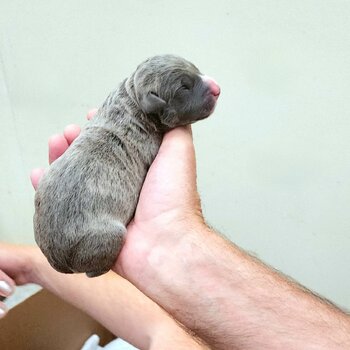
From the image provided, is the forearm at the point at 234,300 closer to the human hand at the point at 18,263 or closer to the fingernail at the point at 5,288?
the fingernail at the point at 5,288

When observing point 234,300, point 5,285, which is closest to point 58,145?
point 5,285

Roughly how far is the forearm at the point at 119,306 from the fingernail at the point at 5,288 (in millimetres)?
158

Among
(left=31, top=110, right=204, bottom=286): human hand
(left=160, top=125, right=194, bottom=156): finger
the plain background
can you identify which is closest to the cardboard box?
the plain background

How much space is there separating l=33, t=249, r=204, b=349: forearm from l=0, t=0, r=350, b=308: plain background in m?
0.51

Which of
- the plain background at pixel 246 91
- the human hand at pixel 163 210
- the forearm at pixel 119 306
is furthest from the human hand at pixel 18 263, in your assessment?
the human hand at pixel 163 210

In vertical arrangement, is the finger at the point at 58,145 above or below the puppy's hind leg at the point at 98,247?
above

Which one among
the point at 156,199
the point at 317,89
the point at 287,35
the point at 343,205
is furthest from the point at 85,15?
the point at 343,205

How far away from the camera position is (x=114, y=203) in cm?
100

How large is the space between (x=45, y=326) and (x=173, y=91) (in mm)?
1308

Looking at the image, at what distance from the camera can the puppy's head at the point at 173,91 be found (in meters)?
1.03

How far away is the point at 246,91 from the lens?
5.53 feet

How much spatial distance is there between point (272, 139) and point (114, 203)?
2.82ft

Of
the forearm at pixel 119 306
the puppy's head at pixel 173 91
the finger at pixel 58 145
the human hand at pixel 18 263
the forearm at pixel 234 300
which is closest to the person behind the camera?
the forearm at pixel 234 300

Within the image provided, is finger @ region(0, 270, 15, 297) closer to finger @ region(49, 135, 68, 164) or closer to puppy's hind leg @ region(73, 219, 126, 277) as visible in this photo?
finger @ region(49, 135, 68, 164)
